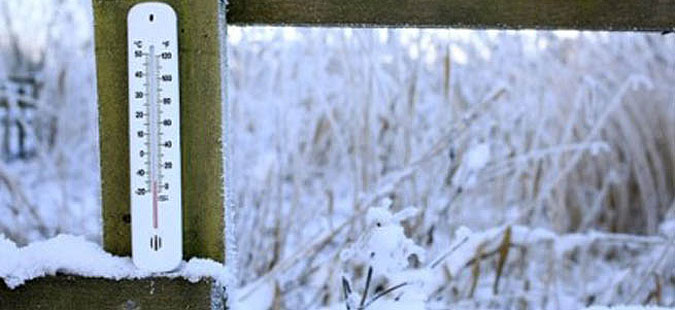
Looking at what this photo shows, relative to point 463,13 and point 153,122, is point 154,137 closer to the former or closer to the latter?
point 153,122

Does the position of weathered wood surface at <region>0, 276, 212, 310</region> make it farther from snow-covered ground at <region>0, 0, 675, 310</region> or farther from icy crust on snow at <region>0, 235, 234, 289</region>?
snow-covered ground at <region>0, 0, 675, 310</region>

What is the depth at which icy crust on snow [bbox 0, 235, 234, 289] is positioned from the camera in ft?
2.67

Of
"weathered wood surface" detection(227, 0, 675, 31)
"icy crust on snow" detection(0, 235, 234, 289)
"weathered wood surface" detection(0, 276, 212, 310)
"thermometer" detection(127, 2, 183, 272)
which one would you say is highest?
"weathered wood surface" detection(227, 0, 675, 31)

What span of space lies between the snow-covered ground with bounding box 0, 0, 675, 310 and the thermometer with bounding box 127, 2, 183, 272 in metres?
0.60

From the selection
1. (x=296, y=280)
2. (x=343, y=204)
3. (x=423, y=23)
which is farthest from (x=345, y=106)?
(x=423, y=23)

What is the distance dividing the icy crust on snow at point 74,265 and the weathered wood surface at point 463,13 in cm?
27

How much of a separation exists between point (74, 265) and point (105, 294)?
0.04 m

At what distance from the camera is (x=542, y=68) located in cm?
233

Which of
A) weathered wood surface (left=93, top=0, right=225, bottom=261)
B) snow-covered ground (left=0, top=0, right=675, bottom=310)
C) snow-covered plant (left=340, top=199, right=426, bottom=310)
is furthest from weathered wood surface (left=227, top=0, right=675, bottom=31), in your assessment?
snow-covered ground (left=0, top=0, right=675, bottom=310)

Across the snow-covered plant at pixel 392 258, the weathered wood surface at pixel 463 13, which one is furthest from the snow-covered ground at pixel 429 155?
the weathered wood surface at pixel 463 13

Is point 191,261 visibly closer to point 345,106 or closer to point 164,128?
point 164,128

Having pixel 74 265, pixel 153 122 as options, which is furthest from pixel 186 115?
pixel 74 265

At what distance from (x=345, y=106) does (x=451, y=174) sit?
1.34 feet

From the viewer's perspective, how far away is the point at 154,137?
31.1 inches
